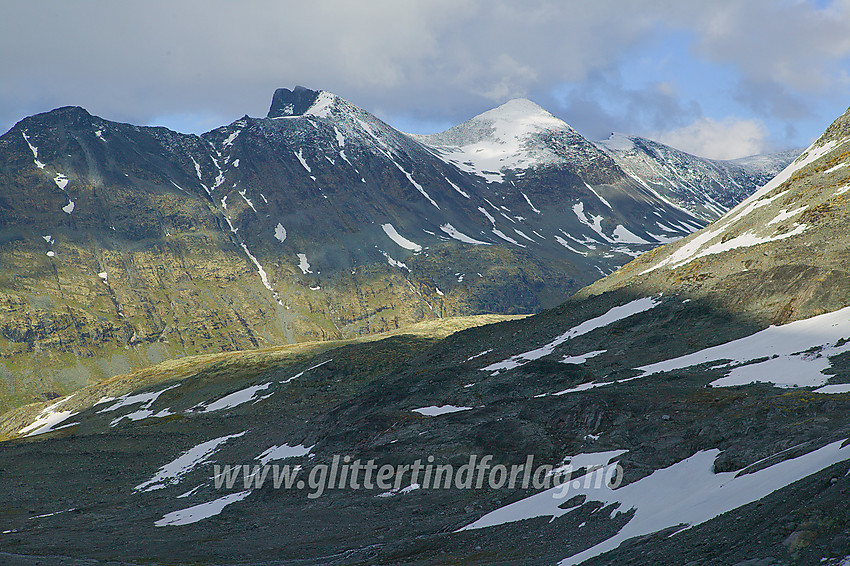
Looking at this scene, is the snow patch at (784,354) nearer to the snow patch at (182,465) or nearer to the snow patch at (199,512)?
the snow patch at (199,512)

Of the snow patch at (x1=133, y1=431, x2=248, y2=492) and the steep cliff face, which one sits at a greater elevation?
the steep cliff face

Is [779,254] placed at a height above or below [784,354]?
above

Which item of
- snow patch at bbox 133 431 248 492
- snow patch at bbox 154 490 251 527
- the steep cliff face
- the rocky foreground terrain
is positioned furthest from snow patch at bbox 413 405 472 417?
snow patch at bbox 133 431 248 492

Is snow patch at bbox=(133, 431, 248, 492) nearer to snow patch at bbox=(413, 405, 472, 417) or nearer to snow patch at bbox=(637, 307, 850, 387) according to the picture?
snow patch at bbox=(413, 405, 472, 417)

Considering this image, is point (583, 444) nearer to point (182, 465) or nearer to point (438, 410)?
point (438, 410)

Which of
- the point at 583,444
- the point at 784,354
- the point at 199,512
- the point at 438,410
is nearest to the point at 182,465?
the point at 199,512

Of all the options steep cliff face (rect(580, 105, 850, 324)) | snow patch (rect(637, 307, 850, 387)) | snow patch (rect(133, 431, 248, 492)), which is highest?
steep cliff face (rect(580, 105, 850, 324))

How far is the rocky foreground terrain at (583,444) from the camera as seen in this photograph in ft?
68.9

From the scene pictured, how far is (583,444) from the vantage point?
38875mm

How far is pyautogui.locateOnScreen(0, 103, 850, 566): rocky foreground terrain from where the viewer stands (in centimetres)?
2100

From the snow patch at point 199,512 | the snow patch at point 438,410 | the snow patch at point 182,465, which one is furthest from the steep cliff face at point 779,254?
the snow patch at point 182,465

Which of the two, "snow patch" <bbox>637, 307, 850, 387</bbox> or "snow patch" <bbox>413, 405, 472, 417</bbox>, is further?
"snow patch" <bbox>413, 405, 472, 417</bbox>

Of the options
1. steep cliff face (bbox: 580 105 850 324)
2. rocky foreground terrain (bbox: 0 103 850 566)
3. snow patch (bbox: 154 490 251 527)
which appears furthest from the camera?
steep cliff face (bbox: 580 105 850 324)

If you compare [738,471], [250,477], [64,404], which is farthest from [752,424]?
[64,404]
